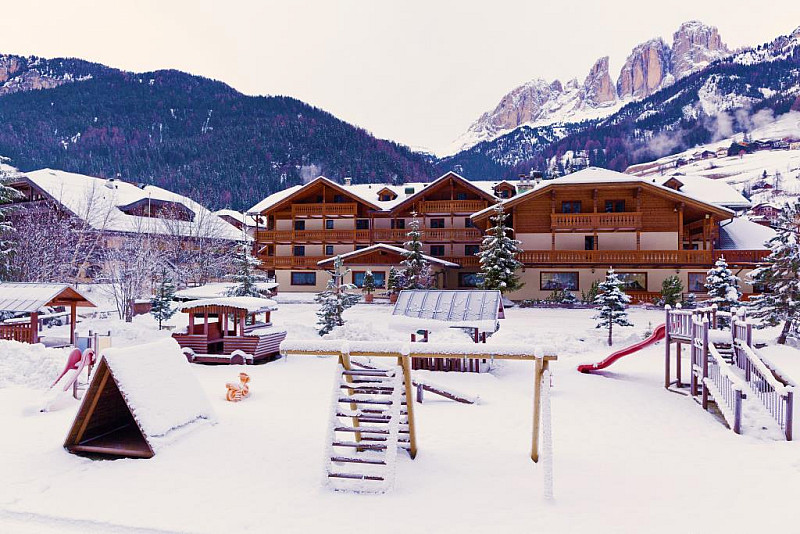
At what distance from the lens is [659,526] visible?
601cm

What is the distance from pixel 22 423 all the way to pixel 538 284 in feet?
93.7

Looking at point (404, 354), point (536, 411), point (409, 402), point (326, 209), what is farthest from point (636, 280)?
point (404, 354)

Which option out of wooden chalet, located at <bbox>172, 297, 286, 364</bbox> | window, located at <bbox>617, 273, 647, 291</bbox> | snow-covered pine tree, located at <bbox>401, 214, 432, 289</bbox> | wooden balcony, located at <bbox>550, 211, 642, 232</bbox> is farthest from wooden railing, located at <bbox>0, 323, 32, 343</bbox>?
window, located at <bbox>617, 273, 647, 291</bbox>

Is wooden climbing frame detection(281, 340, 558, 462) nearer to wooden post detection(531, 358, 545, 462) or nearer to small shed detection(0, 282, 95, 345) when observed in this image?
wooden post detection(531, 358, 545, 462)

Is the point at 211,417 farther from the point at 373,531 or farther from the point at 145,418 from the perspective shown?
the point at 373,531

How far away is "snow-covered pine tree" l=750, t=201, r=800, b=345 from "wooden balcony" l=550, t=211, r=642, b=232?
12919 mm

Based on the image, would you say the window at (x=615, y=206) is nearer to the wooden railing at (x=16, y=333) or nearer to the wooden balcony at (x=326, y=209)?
the wooden balcony at (x=326, y=209)

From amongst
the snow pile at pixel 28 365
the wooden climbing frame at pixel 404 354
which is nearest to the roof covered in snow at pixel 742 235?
the wooden climbing frame at pixel 404 354

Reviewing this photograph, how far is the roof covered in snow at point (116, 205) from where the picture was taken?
40.2 m

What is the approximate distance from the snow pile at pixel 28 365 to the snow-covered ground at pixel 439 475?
0.62 m

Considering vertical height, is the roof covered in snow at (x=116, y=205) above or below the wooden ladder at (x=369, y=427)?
above

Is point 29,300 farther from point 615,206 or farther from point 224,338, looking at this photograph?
point 615,206

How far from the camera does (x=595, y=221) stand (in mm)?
32500

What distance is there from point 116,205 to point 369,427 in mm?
45377
